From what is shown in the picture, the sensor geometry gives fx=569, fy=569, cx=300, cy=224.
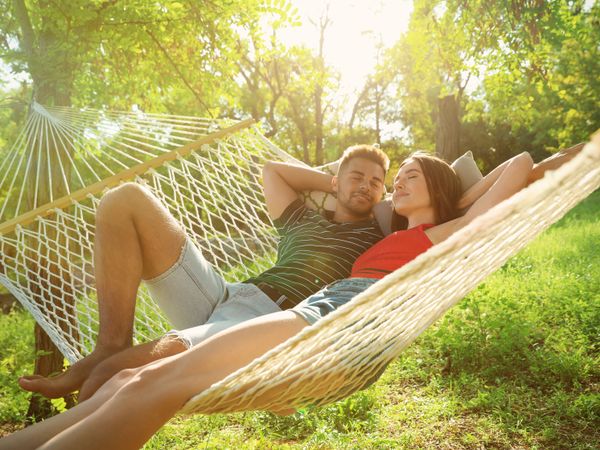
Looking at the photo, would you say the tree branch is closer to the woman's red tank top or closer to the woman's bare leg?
the woman's red tank top

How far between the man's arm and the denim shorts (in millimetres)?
588

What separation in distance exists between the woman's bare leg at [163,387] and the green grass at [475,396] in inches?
36.0

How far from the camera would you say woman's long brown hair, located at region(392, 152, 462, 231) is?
1656 millimetres

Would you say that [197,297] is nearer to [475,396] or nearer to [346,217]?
[346,217]

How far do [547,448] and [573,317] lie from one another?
95cm

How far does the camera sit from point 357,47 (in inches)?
394

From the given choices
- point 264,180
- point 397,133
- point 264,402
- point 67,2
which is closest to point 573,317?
point 264,180

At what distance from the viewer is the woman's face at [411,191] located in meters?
1.65

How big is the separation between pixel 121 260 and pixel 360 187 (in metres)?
0.80

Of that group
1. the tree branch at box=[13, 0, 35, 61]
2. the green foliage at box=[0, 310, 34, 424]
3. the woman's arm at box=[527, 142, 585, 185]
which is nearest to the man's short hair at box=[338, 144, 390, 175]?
the woman's arm at box=[527, 142, 585, 185]

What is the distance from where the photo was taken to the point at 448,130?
6094mm

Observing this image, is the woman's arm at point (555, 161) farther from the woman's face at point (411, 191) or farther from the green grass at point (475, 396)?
the green grass at point (475, 396)

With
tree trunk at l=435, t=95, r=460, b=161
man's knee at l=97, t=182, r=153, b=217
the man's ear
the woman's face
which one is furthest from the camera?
tree trunk at l=435, t=95, r=460, b=161

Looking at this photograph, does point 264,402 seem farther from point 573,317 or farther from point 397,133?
point 397,133
